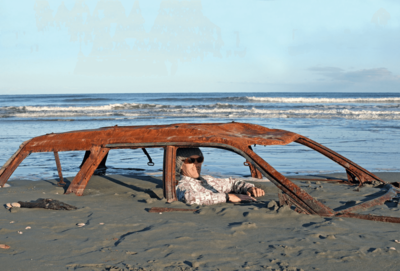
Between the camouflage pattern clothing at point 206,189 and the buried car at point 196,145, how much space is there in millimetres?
135

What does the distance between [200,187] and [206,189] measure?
0.28 ft

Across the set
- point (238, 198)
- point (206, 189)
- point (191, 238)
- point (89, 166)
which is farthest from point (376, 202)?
point (89, 166)

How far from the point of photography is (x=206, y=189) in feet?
15.3

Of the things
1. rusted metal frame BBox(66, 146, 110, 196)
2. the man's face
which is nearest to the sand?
rusted metal frame BBox(66, 146, 110, 196)

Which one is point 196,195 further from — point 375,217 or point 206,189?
point 375,217

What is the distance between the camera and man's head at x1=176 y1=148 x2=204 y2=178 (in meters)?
4.74

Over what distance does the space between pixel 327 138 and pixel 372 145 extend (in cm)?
188

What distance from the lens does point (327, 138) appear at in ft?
41.9

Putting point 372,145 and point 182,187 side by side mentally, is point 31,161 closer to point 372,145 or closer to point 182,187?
point 182,187

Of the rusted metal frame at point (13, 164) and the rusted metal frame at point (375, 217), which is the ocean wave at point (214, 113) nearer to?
the rusted metal frame at point (13, 164)

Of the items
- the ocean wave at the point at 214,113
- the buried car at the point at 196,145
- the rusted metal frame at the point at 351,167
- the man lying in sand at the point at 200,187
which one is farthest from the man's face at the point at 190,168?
the ocean wave at the point at 214,113

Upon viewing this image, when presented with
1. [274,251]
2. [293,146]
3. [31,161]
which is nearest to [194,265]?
[274,251]

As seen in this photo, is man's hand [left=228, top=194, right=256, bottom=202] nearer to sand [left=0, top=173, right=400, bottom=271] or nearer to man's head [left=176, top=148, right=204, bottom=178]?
sand [left=0, top=173, right=400, bottom=271]

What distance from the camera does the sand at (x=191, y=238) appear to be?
2818mm
